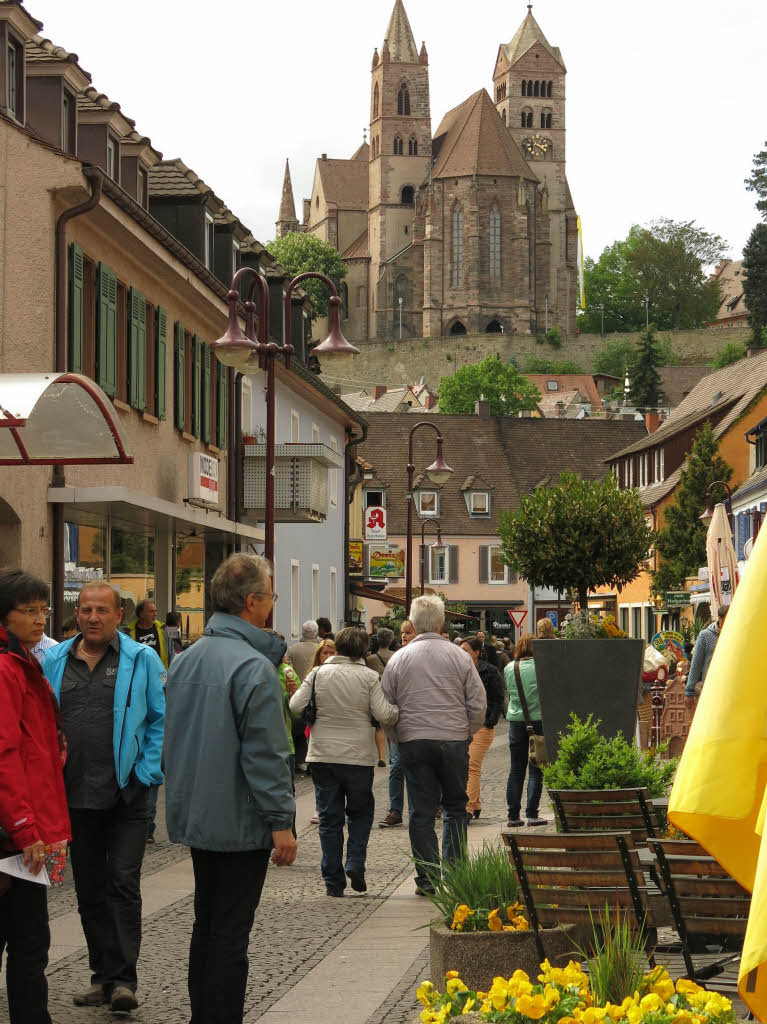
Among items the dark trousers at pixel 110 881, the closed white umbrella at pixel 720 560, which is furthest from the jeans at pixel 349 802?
the closed white umbrella at pixel 720 560

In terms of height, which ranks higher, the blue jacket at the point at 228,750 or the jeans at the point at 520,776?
the blue jacket at the point at 228,750

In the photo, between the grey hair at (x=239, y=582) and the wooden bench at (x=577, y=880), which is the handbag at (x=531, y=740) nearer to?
the wooden bench at (x=577, y=880)

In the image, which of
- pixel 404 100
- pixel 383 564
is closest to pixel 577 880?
pixel 383 564

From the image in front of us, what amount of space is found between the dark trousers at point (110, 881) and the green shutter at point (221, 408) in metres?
19.5

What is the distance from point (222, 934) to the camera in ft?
19.7

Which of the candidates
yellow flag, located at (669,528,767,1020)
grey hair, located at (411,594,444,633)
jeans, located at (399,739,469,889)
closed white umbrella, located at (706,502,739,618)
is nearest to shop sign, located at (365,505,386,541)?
closed white umbrella, located at (706,502,739,618)

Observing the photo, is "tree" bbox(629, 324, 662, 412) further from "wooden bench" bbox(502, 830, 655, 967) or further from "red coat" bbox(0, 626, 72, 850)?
"red coat" bbox(0, 626, 72, 850)

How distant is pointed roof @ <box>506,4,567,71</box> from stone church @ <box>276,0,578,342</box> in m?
0.14

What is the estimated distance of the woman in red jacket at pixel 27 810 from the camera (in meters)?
5.83

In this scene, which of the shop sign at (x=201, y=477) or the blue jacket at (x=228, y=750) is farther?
the shop sign at (x=201, y=477)

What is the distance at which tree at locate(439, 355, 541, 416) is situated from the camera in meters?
118

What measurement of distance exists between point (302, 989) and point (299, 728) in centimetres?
1249

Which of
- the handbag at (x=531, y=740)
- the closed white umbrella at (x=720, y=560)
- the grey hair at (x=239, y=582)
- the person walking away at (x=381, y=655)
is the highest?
the closed white umbrella at (x=720, y=560)

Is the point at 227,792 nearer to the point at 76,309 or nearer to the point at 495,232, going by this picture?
the point at 76,309
